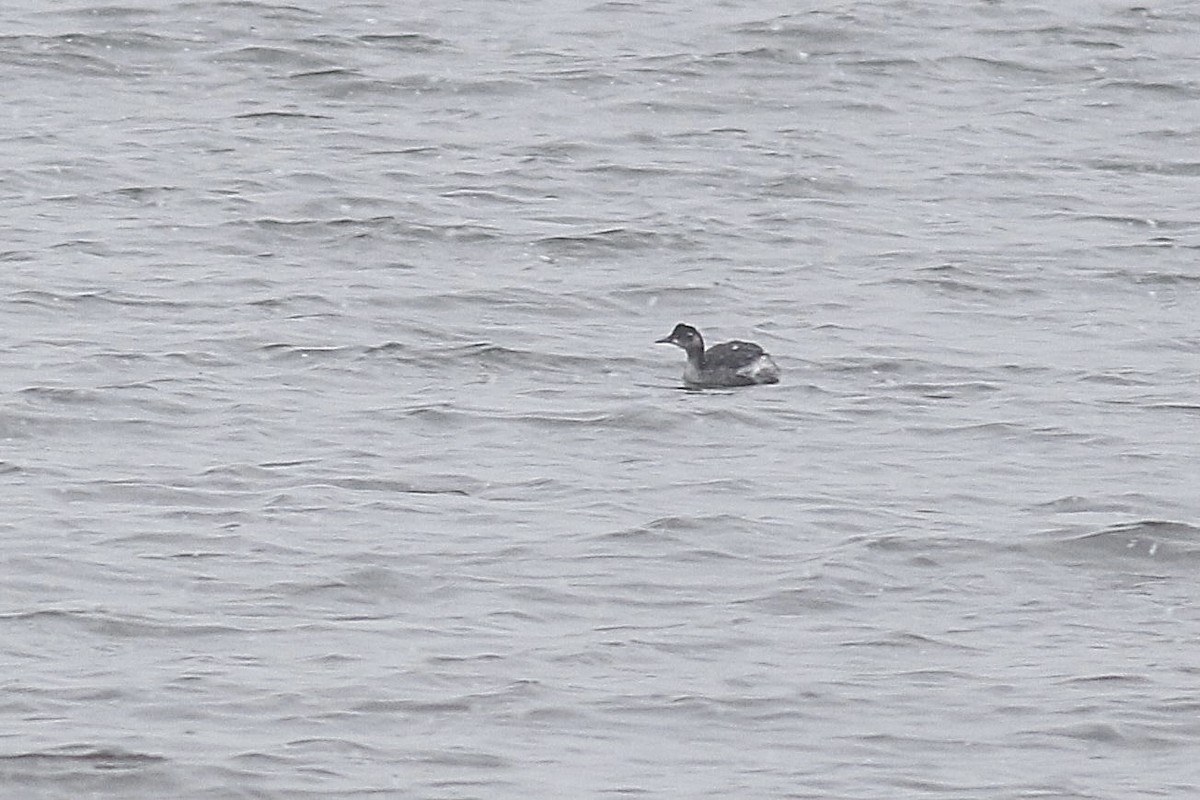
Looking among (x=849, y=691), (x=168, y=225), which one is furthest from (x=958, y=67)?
(x=849, y=691)

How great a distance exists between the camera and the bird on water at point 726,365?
50.2ft

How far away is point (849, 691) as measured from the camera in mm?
10438

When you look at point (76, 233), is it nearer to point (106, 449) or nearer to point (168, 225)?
point (168, 225)

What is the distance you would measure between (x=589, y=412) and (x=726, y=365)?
0.81 meters

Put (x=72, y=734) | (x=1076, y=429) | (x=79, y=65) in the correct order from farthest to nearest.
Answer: (x=79, y=65) < (x=1076, y=429) < (x=72, y=734)

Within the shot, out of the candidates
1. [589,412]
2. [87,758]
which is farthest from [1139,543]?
[87,758]

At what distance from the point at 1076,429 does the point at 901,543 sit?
8.15 feet

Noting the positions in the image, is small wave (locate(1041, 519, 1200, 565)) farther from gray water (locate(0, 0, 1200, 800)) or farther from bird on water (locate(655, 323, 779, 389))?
bird on water (locate(655, 323, 779, 389))

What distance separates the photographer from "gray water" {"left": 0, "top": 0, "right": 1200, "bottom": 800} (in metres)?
10.1

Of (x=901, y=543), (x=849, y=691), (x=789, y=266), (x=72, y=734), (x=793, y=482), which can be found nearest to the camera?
(x=72, y=734)

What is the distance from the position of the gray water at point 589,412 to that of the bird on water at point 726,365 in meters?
0.26

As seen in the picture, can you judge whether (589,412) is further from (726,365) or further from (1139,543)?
(1139,543)

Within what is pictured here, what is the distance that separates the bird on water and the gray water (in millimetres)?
255

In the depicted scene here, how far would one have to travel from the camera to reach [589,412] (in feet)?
48.9
